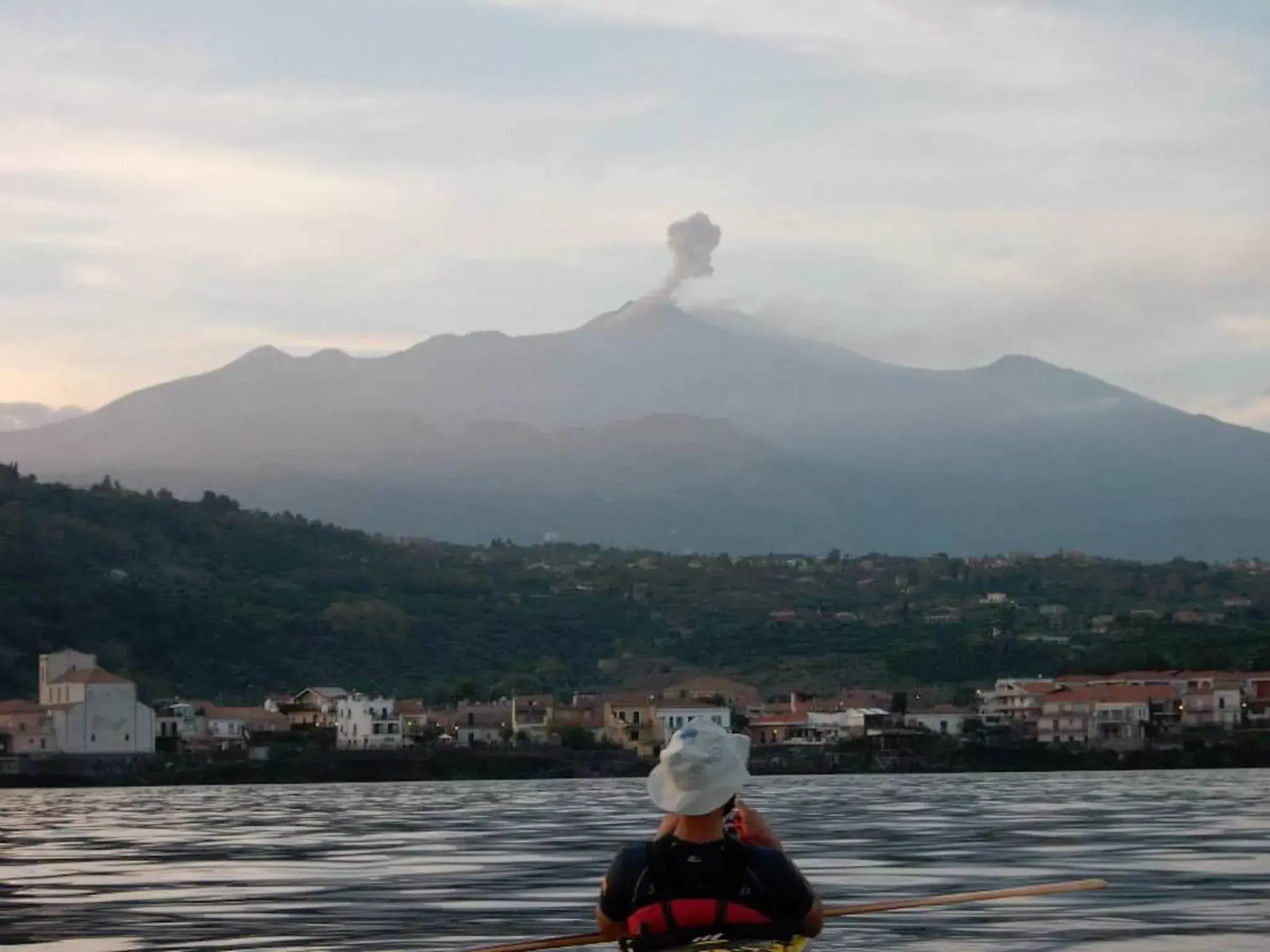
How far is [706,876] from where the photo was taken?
42.6 ft

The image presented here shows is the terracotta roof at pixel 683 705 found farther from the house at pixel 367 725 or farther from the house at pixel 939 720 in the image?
the house at pixel 367 725

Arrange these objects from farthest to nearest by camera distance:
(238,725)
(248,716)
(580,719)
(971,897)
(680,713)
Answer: (580,719), (680,713), (248,716), (238,725), (971,897)

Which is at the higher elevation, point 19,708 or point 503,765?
point 19,708

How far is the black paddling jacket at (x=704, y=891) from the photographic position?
13.0 meters

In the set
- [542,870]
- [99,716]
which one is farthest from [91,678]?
[542,870]

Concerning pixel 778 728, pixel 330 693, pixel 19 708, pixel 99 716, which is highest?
pixel 330 693

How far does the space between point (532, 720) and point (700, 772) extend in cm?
12408

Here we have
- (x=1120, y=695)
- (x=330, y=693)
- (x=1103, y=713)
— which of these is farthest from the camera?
(x=330, y=693)

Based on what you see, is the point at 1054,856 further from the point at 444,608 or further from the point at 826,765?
the point at 444,608

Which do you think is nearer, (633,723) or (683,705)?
(633,723)

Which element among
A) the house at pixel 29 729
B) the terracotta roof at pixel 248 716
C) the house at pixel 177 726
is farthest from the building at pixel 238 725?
the house at pixel 29 729

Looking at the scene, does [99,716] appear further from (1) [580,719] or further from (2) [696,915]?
(2) [696,915]

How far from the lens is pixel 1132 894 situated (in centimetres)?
2705

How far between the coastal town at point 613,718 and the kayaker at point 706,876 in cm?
10806
